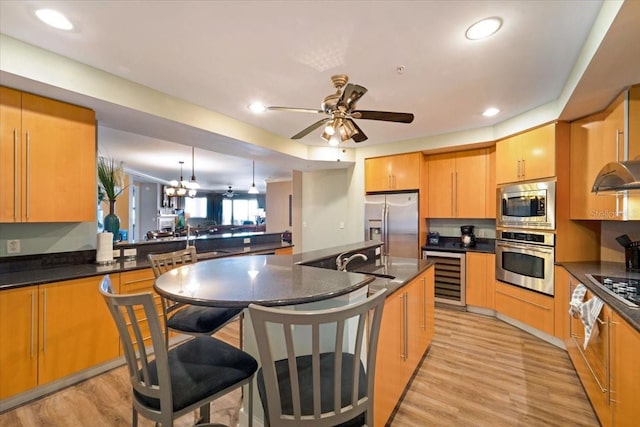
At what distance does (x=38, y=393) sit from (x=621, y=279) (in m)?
4.40

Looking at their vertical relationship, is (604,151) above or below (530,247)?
above

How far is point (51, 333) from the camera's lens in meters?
2.12

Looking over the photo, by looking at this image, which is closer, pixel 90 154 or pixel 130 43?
pixel 130 43

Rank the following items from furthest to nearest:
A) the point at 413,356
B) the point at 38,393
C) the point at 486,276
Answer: the point at 486,276 < the point at 413,356 < the point at 38,393

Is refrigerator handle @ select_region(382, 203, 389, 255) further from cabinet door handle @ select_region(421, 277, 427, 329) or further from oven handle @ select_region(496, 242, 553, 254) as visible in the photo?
cabinet door handle @ select_region(421, 277, 427, 329)

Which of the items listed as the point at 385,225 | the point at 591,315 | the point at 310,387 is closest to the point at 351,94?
the point at 310,387

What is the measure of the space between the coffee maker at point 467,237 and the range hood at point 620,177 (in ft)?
7.05

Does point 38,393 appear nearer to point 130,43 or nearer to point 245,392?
point 245,392

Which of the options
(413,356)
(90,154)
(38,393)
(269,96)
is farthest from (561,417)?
(90,154)

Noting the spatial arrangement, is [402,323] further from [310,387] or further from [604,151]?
[604,151]

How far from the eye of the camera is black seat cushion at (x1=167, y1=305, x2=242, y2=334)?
169 cm

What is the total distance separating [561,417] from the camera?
1917 mm

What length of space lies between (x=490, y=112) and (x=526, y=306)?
7.34 feet

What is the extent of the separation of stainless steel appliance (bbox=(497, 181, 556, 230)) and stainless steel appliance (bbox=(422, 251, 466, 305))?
749 millimetres
